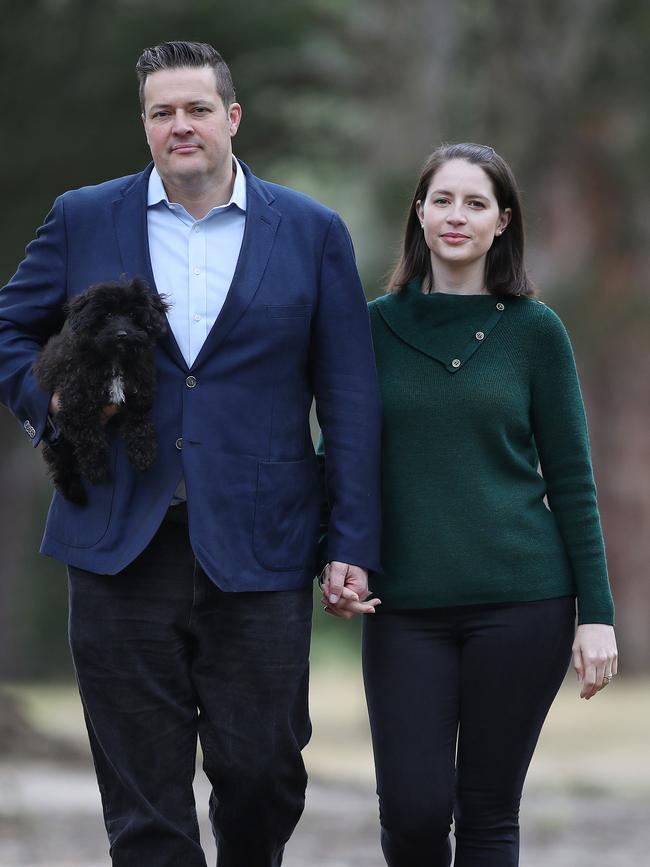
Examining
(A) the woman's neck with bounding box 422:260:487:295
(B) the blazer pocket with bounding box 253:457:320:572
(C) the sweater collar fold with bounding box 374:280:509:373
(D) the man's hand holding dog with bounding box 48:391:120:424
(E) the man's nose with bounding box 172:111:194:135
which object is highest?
(E) the man's nose with bounding box 172:111:194:135

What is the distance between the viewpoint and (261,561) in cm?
402

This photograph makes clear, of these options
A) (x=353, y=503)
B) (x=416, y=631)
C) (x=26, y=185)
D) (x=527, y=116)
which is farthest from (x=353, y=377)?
(x=527, y=116)

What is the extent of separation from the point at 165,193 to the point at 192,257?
0.69ft

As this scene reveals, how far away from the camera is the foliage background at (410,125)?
11344 mm

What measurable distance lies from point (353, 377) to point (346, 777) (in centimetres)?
692

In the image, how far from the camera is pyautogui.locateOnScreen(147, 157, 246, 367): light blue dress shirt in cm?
402

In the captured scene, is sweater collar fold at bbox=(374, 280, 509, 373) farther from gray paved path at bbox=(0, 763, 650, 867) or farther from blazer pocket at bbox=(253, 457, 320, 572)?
gray paved path at bbox=(0, 763, 650, 867)

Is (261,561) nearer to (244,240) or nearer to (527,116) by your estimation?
(244,240)

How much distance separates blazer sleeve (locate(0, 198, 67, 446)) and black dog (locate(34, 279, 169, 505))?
0.10 meters

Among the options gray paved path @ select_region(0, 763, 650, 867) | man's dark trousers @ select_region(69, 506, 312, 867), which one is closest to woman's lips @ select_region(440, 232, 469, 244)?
man's dark trousers @ select_region(69, 506, 312, 867)

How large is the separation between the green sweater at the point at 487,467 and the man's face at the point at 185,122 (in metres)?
0.73

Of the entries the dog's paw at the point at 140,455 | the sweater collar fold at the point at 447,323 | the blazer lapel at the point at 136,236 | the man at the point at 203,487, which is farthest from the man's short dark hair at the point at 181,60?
the dog's paw at the point at 140,455

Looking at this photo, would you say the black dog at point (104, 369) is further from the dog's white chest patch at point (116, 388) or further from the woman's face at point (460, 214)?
the woman's face at point (460, 214)

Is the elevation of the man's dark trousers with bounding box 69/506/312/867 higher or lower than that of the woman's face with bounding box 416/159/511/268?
lower
